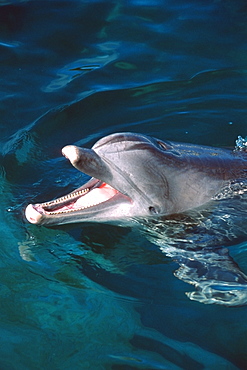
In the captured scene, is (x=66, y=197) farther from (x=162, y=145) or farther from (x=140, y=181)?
(x=162, y=145)

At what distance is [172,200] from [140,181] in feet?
1.53

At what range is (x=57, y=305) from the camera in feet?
19.6

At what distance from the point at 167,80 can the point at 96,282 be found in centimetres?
508

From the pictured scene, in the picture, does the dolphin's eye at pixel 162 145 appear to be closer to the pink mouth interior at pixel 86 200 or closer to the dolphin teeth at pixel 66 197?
the pink mouth interior at pixel 86 200

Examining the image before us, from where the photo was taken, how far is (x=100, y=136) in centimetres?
887

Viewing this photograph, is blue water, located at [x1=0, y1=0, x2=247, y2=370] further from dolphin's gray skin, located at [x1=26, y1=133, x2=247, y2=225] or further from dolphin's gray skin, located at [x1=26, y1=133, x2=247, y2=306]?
dolphin's gray skin, located at [x1=26, y1=133, x2=247, y2=225]

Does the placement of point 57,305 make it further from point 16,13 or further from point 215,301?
point 16,13

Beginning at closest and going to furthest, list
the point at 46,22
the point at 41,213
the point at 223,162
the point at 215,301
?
the point at 215,301 → the point at 41,213 → the point at 223,162 → the point at 46,22

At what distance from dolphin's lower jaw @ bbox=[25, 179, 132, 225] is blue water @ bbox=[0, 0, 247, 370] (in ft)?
1.47

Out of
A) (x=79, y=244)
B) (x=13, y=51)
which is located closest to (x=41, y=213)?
(x=79, y=244)

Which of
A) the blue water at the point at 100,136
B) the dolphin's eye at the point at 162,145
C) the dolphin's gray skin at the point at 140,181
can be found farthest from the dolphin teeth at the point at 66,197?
the dolphin's eye at the point at 162,145

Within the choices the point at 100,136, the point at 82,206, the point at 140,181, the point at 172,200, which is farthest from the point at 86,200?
the point at 100,136

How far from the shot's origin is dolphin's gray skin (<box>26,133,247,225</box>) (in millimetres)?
6359

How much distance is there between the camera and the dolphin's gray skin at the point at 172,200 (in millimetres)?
6281
